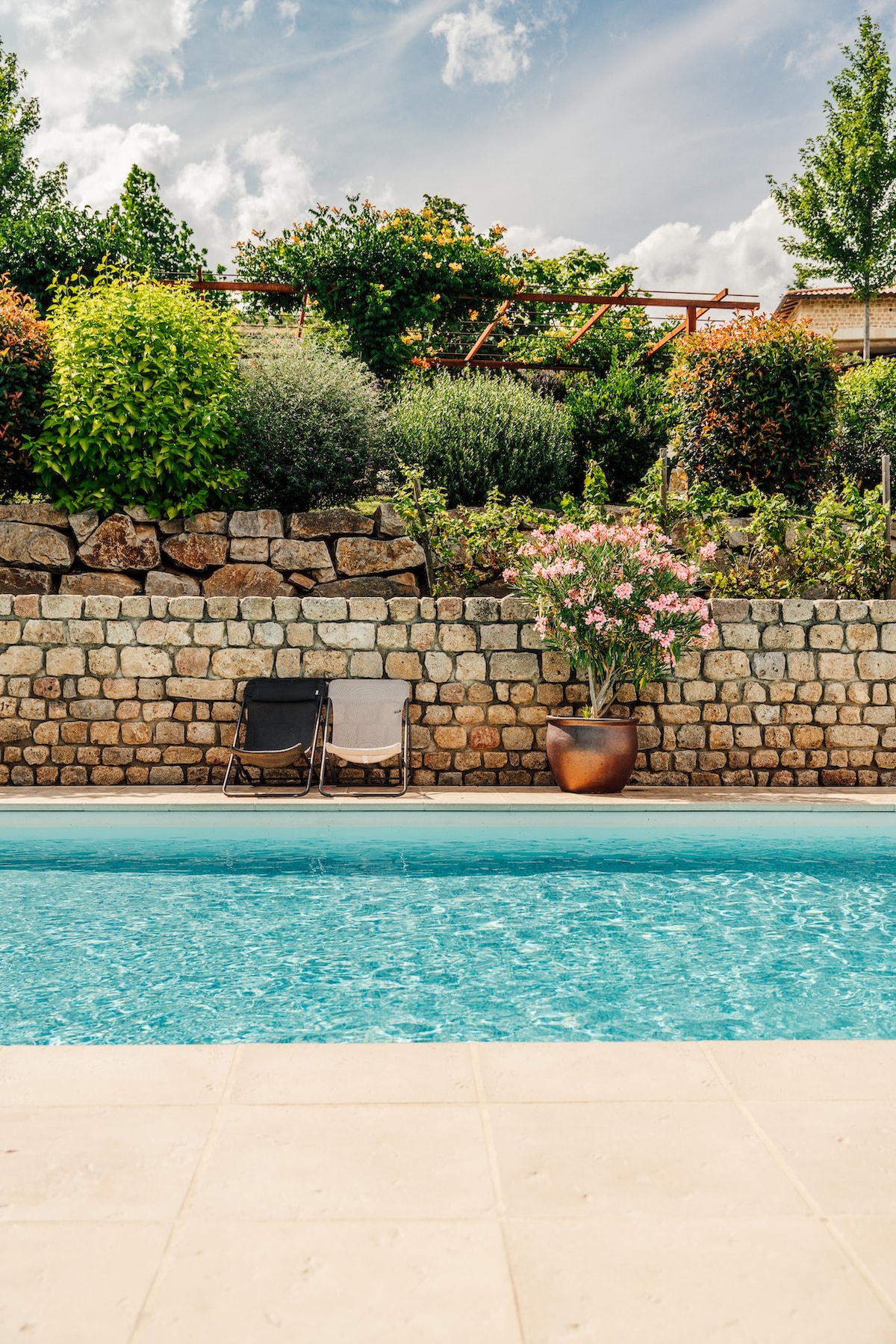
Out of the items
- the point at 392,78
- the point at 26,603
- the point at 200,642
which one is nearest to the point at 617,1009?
the point at 200,642

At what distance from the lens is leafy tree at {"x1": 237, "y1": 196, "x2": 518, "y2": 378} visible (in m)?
12.9

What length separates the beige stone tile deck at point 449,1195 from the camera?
1.59 m

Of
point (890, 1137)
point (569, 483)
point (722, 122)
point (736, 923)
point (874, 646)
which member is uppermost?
point (722, 122)

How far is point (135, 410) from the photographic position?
9383 mm

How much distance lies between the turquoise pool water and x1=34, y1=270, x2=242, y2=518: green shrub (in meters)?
3.79

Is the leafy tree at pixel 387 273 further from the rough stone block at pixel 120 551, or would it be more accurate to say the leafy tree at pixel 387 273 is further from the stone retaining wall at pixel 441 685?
the stone retaining wall at pixel 441 685

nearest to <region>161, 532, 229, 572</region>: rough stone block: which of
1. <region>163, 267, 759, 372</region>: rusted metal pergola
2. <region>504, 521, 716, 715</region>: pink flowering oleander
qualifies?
<region>504, 521, 716, 715</region>: pink flowering oleander

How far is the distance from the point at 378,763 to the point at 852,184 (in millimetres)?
17584

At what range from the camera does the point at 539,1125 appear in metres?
2.27

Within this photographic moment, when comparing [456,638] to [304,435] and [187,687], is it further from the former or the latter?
[304,435]

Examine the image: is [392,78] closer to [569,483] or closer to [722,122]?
[722,122]

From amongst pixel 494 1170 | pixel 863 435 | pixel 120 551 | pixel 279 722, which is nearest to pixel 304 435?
pixel 120 551

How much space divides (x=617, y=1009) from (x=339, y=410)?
25.3ft

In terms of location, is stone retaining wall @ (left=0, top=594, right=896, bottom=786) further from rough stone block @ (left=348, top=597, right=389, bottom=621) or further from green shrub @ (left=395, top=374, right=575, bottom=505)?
green shrub @ (left=395, top=374, right=575, bottom=505)
